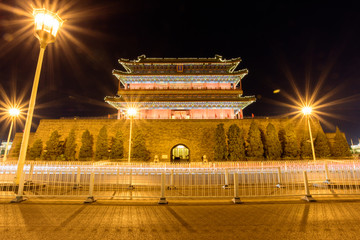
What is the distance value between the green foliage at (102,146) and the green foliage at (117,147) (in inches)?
29.1

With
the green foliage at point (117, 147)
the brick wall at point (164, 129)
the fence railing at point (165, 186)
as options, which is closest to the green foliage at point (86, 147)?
the brick wall at point (164, 129)

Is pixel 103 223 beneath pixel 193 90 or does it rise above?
beneath

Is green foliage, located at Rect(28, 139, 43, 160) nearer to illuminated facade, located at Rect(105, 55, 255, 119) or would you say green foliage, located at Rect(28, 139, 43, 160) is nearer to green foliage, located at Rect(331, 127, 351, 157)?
illuminated facade, located at Rect(105, 55, 255, 119)

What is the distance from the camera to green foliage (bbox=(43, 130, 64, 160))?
70.1 feet

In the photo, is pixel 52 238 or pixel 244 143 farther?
pixel 244 143

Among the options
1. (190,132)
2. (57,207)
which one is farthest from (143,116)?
(57,207)

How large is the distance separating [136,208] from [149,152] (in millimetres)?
18327

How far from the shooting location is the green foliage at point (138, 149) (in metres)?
21.2

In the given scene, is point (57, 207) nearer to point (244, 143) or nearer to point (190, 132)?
point (190, 132)

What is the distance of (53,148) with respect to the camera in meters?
21.8

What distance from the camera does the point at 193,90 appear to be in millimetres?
27812

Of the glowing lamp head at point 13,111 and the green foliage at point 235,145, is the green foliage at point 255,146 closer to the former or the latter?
the green foliage at point 235,145

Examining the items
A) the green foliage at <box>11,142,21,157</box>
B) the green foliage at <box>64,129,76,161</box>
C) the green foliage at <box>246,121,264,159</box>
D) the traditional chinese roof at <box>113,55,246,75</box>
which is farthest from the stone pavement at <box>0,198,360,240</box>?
the traditional chinese roof at <box>113,55,246,75</box>

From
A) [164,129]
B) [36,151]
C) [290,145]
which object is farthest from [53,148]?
[290,145]
